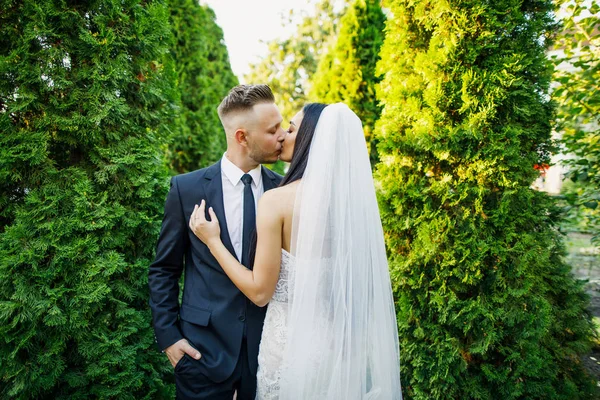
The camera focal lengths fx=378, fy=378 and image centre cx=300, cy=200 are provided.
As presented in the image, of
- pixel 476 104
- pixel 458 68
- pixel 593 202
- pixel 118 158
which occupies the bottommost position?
pixel 593 202

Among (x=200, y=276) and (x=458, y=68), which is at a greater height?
(x=458, y=68)

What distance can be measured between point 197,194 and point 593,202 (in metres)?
3.41

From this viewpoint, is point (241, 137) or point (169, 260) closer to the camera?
point (169, 260)

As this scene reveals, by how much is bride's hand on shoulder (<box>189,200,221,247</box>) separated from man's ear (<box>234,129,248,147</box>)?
51 centimetres

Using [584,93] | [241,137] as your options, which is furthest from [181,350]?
[584,93]

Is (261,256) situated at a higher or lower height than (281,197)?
lower

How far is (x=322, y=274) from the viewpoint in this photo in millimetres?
1978

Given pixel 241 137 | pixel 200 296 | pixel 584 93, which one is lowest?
pixel 200 296

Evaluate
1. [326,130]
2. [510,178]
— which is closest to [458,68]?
[510,178]

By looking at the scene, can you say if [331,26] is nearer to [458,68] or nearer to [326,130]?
[458,68]

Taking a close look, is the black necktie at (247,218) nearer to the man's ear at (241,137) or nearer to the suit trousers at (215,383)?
the man's ear at (241,137)

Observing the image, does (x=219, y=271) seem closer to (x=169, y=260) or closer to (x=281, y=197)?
(x=169, y=260)

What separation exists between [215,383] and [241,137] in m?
1.49

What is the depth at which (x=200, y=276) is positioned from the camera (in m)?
2.31
